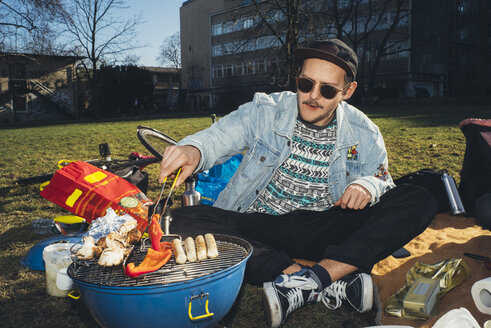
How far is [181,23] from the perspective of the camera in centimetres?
6075

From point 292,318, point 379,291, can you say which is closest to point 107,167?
point 292,318

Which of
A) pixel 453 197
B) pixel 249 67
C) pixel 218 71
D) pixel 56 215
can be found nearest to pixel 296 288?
pixel 453 197

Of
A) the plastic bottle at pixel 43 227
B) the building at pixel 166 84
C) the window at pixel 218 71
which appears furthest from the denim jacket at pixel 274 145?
the building at pixel 166 84

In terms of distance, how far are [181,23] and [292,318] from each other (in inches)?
2501

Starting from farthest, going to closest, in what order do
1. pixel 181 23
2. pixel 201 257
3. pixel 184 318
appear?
1. pixel 181 23
2. pixel 201 257
3. pixel 184 318

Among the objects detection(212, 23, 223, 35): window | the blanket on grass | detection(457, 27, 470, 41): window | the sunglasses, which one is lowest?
the blanket on grass

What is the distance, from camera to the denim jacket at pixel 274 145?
293 centimetres

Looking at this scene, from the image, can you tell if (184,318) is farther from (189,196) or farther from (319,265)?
(189,196)

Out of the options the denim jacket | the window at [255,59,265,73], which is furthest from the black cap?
the window at [255,59,265,73]

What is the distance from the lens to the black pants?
242 cm

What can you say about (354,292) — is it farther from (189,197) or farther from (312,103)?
(189,197)

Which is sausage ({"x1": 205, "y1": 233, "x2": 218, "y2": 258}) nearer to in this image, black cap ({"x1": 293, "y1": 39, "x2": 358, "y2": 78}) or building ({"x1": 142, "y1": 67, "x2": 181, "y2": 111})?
black cap ({"x1": 293, "y1": 39, "x2": 358, "y2": 78})

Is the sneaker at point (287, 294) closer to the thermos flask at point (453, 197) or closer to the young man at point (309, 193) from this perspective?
the young man at point (309, 193)

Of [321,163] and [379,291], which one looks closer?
[379,291]
